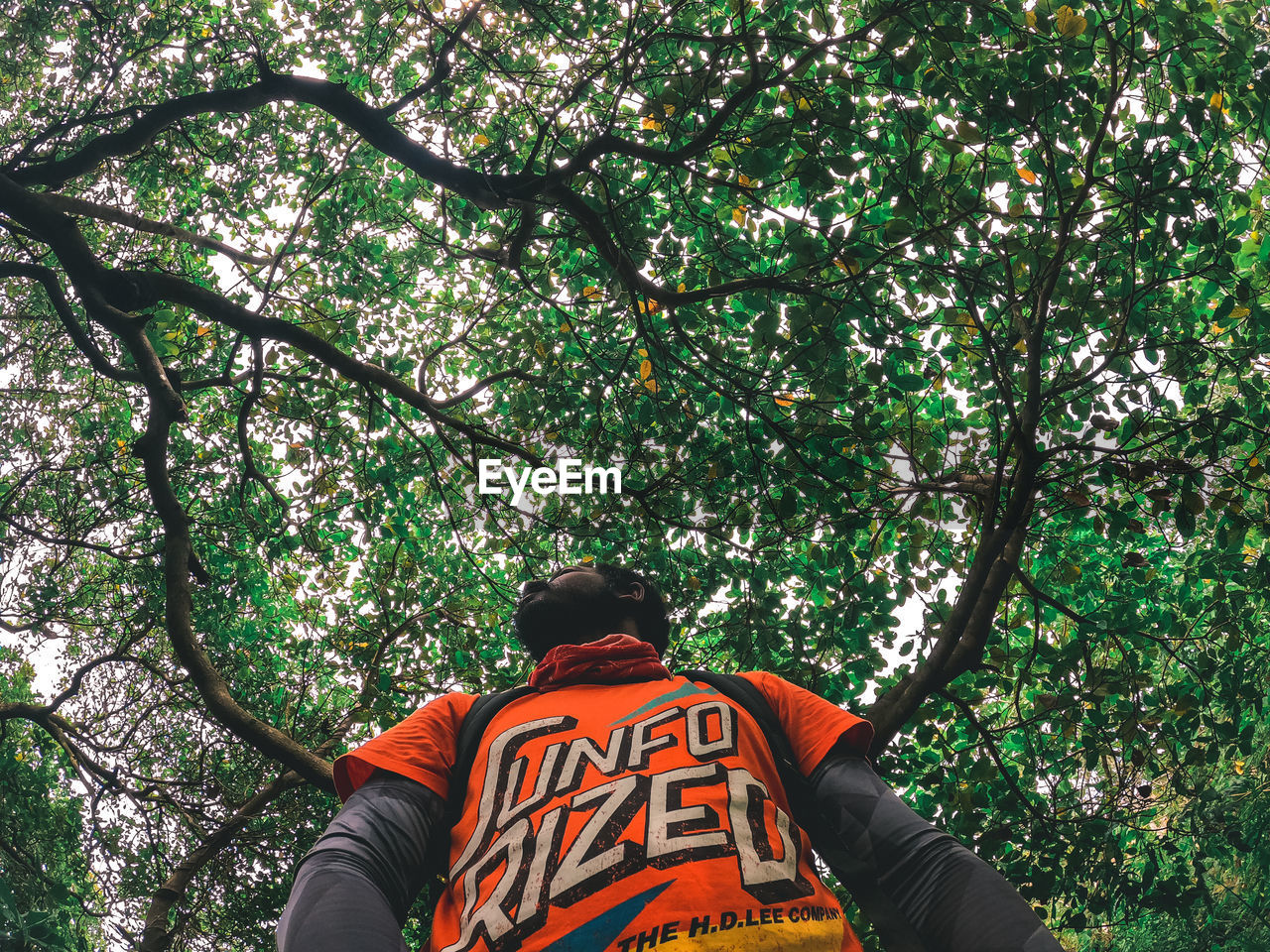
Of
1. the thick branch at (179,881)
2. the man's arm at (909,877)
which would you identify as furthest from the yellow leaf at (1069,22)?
the thick branch at (179,881)

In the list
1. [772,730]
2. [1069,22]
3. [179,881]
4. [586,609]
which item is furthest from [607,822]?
[1069,22]

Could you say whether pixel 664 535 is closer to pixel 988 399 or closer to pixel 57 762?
pixel 988 399

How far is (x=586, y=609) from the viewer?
341cm

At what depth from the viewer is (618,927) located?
1.86 meters

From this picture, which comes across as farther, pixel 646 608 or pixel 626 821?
pixel 646 608

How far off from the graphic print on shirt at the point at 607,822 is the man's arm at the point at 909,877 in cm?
19

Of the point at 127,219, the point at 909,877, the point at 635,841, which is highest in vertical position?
the point at 127,219

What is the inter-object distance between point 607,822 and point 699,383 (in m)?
3.84

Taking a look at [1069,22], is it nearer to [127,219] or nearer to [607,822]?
[607,822]

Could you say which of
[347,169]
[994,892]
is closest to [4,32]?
[347,169]

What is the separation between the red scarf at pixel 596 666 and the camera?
2.87 metres

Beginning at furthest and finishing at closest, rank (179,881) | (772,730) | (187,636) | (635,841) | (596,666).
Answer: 1. (179,881)
2. (187,636)
3. (596,666)
4. (772,730)
5. (635,841)

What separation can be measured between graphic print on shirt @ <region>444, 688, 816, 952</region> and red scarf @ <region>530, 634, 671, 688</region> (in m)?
0.33

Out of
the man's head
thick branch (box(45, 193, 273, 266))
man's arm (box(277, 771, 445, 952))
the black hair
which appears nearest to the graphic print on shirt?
man's arm (box(277, 771, 445, 952))
